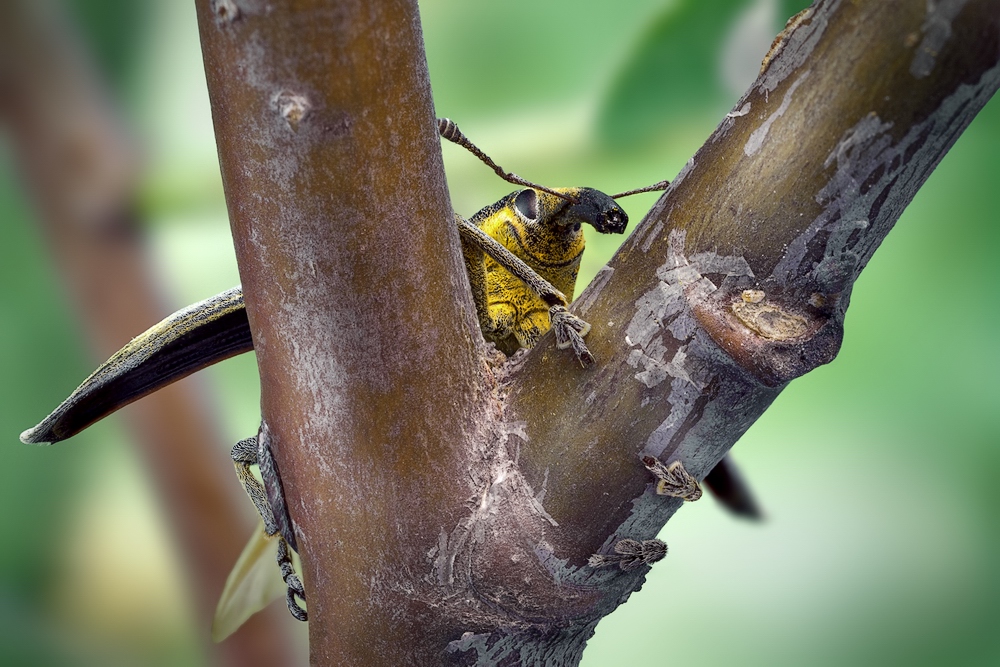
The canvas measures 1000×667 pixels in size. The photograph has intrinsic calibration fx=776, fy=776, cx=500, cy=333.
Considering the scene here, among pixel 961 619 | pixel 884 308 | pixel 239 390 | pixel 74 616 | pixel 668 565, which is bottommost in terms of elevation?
pixel 961 619

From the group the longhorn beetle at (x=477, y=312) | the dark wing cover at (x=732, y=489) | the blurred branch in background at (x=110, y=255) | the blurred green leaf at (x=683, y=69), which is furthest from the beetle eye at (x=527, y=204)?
the blurred branch in background at (x=110, y=255)

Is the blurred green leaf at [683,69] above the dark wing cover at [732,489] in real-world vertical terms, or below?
above

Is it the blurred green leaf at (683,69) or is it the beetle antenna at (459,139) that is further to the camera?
the blurred green leaf at (683,69)

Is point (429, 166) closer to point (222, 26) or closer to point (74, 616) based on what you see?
point (222, 26)

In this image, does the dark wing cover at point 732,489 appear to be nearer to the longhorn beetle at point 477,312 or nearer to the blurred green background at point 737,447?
the blurred green background at point 737,447

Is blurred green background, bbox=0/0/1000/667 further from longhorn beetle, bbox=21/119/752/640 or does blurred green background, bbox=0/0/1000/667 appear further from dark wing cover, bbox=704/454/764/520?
longhorn beetle, bbox=21/119/752/640

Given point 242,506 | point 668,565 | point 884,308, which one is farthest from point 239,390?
point 884,308

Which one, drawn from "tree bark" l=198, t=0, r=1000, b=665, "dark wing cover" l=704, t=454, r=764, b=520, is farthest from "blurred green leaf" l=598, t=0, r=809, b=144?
"tree bark" l=198, t=0, r=1000, b=665

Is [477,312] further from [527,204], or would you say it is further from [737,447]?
[737,447]
